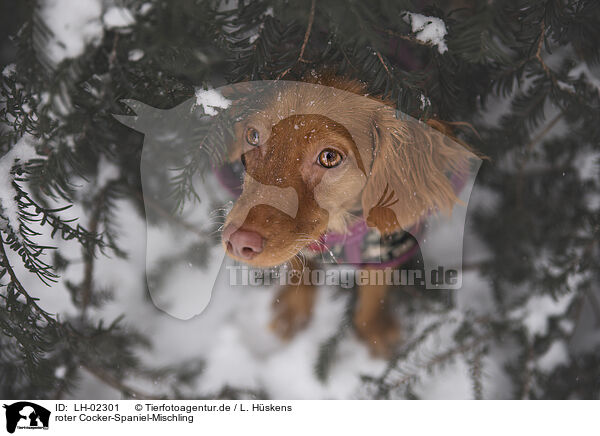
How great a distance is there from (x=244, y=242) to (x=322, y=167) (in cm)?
28

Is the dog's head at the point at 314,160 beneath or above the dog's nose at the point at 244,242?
above

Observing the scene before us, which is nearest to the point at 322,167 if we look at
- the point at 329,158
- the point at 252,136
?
the point at 329,158

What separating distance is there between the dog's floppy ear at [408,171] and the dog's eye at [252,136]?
31cm

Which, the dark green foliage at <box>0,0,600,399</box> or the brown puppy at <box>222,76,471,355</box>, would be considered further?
the brown puppy at <box>222,76,471,355</box>

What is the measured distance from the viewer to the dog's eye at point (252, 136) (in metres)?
0.91

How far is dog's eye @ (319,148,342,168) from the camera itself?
0.94m

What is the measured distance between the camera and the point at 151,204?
1.03 m

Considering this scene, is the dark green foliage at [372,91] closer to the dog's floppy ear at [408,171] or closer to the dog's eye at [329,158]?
the dog's floppy ear at [408,171]

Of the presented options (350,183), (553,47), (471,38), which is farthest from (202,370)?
(553,47)
